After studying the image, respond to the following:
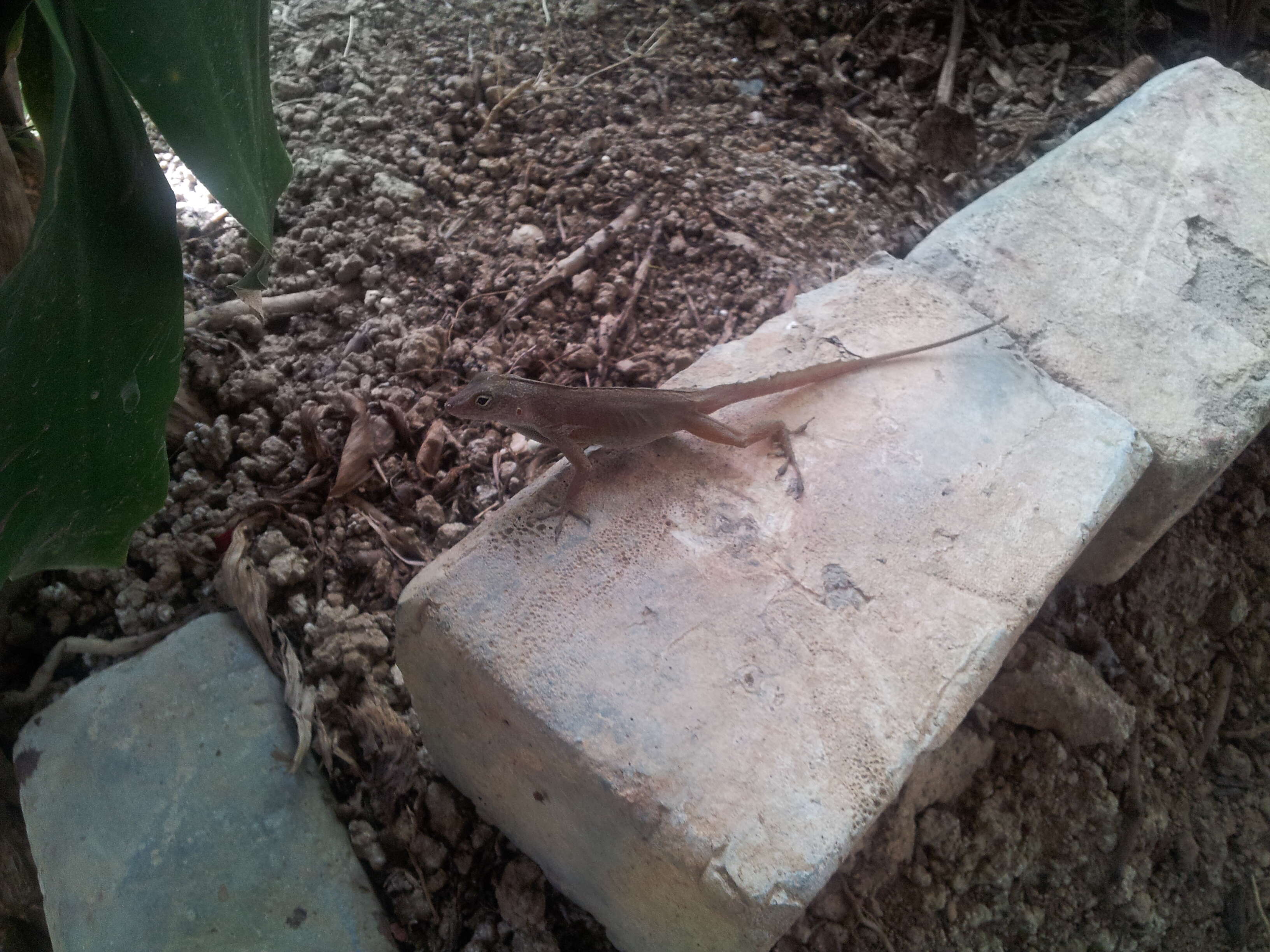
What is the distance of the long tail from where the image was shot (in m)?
2.45

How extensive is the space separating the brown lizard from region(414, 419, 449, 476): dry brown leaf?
476mm

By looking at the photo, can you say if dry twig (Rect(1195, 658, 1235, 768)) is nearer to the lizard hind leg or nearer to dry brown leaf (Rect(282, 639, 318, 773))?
the lizard hind leg

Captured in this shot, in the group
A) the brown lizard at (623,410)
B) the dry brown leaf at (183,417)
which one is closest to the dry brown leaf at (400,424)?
the brown lizard at (623,410)

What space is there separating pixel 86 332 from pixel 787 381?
5.79 feet

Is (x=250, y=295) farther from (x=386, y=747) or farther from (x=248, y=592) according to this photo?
(x=386, y=747)

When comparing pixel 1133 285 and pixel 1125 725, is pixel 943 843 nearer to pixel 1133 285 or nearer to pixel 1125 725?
pixel 1125 725

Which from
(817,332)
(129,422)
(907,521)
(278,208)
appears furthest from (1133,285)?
(278,208)

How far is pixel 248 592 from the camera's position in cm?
252

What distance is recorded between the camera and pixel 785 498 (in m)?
2.22

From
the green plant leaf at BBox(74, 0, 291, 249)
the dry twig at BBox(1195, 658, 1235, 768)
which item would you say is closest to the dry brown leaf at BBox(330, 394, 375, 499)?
the green plant leaf at BBox(74, 0, 291, 249)

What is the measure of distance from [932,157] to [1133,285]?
1.81m

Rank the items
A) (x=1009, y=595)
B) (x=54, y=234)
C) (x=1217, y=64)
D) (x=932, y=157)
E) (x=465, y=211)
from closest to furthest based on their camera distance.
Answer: (x=54, y=234)
(x=1009, y=595)
(x=1217, y=64)
(x=465, y=211)
(x=932, y=157)

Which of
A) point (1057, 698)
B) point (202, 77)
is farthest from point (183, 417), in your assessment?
point (1057, 698)

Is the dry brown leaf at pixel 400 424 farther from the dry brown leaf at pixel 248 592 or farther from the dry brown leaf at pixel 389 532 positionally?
the dry brown leaf at pixel 248 592
